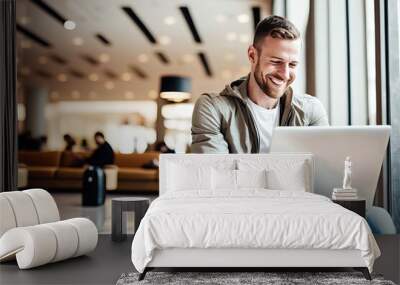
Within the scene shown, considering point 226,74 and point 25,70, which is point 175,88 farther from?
point 25,70

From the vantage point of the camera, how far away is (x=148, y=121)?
970 centimetres

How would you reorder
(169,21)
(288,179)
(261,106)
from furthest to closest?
(169,21) < (261,106) < (288,179)

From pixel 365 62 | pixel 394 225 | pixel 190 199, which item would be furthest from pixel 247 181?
pixel 365 62

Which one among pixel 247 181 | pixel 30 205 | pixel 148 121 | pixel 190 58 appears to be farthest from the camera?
pixel 148 121

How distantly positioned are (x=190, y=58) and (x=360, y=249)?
219 inches

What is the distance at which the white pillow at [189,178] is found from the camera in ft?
15.7

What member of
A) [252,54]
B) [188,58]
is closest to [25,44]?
[188,58]

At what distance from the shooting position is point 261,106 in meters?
5.78

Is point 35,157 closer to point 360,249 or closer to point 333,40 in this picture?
point 333,40

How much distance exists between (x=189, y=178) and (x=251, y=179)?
1.68 feet

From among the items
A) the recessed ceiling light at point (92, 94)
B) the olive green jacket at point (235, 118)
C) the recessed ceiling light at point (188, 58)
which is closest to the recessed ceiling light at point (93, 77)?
the recessed ceiling light at point (92, 94)

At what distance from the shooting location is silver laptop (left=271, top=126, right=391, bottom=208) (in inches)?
188

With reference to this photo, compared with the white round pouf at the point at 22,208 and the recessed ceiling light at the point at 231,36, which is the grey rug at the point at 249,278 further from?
the recessed ceiling light at the point at 231,36

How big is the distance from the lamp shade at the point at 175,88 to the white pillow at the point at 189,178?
3.66m
